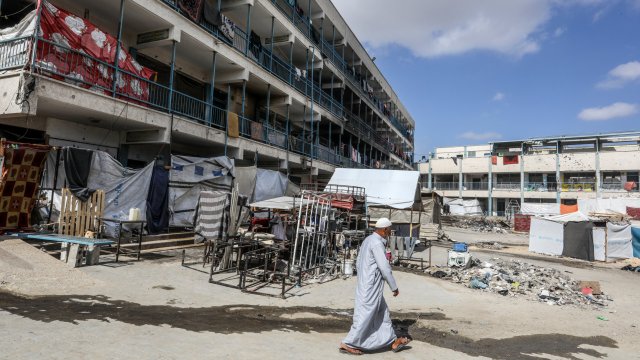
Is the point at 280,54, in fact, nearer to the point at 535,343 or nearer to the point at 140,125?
the point at 140,125

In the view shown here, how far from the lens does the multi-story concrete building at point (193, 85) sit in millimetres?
10062

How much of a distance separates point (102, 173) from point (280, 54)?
51.6ft

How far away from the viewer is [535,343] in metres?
5.86

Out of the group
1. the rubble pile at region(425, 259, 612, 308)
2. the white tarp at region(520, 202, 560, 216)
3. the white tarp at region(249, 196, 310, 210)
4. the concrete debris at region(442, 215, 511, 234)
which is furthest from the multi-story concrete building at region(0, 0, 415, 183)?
the white tarp at region(520, 202, 560, 216)

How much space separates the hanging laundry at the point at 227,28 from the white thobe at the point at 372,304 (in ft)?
46.6

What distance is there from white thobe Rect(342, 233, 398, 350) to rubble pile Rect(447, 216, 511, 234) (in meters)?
33.6

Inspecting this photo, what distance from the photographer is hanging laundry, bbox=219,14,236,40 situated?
16.5 metres

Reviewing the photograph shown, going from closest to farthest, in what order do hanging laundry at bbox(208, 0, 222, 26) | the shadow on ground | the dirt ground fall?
the dirt ground < the shadow on ground < hanging laundry at bbox(208, 0, 222, 26)

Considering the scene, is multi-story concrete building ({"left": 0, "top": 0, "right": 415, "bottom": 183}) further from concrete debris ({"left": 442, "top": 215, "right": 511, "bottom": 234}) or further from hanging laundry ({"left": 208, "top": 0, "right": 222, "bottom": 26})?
concrete debris ({"left": 442, "top": 215, "right": 511, "bottom": 234})

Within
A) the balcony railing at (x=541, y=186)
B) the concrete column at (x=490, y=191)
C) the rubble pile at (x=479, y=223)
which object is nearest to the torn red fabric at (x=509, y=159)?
the concrete column at (x=490, y=191)

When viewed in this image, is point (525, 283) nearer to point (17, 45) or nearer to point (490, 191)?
point (17, 45)

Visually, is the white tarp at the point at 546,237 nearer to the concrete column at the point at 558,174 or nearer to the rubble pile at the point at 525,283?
the rubble pile at the point at 525,283

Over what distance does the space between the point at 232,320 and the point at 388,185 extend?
40.5 ft

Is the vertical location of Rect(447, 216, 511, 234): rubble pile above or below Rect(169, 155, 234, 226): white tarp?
below
